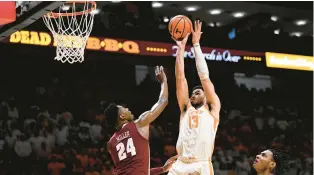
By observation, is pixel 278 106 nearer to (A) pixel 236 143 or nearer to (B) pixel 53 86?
(A) pixel 236 143

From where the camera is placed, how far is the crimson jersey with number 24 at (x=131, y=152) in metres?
5.41

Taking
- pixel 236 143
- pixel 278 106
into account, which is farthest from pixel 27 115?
pixel 278 106

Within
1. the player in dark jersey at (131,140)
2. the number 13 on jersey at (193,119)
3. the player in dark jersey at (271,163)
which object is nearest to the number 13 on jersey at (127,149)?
the player in dark jersey at (131,140)

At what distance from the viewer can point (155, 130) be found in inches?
494

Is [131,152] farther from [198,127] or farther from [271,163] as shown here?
[271,163]

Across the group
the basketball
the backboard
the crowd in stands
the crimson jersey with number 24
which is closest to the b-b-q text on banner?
the crowd in stands

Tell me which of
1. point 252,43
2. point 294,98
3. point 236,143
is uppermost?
point 252,43

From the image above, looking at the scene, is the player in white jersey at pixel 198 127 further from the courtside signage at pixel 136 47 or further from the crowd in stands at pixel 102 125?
the courtside signage at pixel 136 47

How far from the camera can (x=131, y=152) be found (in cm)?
544

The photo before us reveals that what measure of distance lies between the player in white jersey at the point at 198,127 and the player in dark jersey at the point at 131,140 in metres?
0.25

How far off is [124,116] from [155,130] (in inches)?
273

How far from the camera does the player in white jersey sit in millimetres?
5359

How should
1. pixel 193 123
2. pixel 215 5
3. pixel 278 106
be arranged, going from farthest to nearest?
pixel 215 5 < pixel 278 106 < pixel 193 123

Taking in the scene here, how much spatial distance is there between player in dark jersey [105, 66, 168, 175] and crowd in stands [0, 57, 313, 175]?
478 centimetres
